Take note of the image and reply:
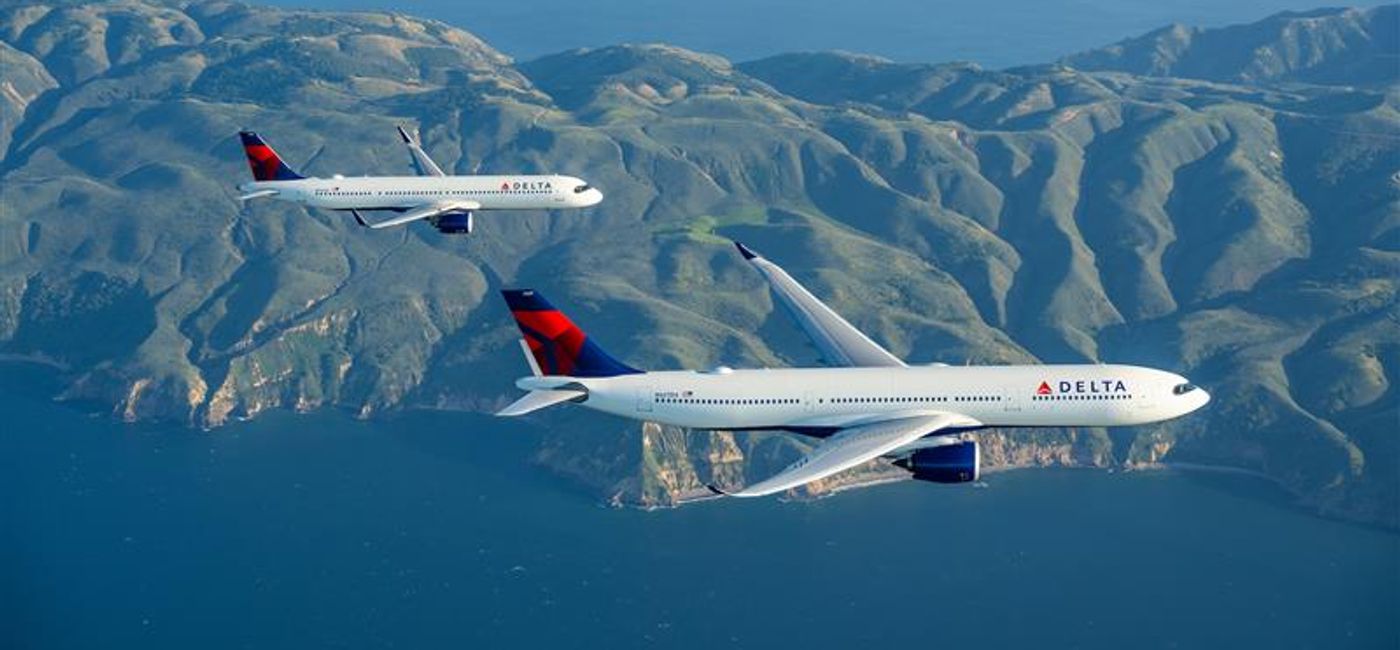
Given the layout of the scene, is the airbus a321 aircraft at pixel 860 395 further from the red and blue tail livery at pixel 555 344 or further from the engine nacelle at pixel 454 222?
the engine nacelle at pixel 454 222

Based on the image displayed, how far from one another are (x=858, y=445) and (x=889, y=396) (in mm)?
8213

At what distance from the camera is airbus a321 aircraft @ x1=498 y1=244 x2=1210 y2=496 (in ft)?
417

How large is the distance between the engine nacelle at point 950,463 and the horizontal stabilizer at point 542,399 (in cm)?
3061

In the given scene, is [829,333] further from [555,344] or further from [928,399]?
[555,344]

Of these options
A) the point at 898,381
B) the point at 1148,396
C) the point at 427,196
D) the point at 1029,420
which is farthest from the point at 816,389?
the point at 427,196

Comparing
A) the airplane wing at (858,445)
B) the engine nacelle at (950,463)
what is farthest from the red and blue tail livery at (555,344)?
the engine nacelle at (950,463)

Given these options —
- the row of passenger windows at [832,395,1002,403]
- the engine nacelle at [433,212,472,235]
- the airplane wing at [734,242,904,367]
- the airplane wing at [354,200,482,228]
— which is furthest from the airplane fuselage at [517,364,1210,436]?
the airplane wing at [354,200,482,228]

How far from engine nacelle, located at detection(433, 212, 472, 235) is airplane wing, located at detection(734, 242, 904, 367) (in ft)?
201

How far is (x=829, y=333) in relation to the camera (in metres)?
138

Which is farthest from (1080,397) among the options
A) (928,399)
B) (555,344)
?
(555,344)

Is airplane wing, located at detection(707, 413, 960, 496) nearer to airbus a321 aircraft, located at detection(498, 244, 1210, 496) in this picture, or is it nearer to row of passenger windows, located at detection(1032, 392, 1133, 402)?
airbus a321 aircraft, located at detection(498, 244, 1210, 496)

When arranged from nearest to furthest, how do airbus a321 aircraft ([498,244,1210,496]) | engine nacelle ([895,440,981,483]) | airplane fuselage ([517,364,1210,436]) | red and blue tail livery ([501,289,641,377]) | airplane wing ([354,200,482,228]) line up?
engine nacelle ([895,440,981,483])
airbus a321 aircraft ([498,244,1210,496])
airplane fuselage ([517,364,1210,436])
red and blue tail livery ([501,289,641,377])
airplane wing ([354,200,482,228])

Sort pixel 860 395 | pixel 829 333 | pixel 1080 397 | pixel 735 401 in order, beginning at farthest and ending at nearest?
pixel 829 333
pixel 735 401
pixel 1080 397
pixel 860 395

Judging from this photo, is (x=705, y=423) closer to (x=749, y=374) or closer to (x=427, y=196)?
(x=749, y=374)
